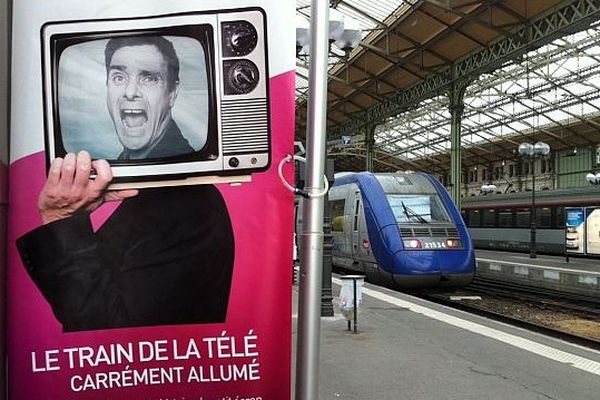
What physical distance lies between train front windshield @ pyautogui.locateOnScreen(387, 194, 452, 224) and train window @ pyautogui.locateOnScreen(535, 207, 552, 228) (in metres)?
17.0

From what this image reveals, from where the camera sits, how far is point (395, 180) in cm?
1548

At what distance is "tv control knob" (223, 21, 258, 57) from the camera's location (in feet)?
6.57

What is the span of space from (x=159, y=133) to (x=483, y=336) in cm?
743

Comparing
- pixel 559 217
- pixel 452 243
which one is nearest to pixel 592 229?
pixel 559 217

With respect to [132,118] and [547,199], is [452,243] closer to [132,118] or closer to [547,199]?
[132,118]

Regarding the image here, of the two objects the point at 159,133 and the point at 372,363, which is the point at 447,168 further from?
the point at 159,133

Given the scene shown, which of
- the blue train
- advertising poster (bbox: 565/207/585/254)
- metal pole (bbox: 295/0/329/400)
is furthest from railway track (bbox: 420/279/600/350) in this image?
metal pole (bbox: 295/0/329/400)

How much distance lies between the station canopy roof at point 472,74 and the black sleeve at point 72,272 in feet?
13.6

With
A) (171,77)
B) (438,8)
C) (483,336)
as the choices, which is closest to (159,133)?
(171,77)

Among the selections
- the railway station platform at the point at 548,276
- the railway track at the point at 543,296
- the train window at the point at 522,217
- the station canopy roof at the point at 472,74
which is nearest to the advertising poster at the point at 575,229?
the railway station platform at the point at 548,276

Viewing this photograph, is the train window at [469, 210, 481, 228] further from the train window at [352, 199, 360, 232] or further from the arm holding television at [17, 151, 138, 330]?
the arm holding television at [17, 151, 138, 330]

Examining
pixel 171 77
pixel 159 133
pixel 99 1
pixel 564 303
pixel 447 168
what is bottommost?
pixel 564 303

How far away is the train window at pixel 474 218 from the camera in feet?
118

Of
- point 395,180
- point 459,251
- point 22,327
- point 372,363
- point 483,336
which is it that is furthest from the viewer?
point 395,180
